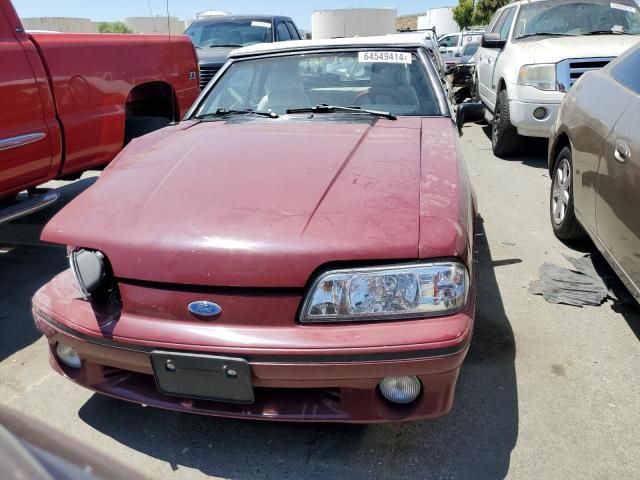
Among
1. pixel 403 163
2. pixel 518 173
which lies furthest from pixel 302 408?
pixel 518 173

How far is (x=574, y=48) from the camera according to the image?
5684mm

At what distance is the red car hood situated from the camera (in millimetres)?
1801

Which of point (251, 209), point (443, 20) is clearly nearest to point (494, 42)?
point (251, 209)

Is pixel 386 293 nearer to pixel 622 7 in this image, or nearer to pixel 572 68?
pixel 572 68

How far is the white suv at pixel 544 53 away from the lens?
5.64 metres

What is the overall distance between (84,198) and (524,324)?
7.72ft

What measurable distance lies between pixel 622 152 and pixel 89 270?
256cm

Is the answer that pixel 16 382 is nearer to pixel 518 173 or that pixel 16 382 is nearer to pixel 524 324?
pixel 524 324

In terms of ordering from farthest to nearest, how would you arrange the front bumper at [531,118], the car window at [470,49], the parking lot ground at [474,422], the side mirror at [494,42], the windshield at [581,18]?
1. the car window at [470,49]
2. the side mirror at [494,42]
3. the windshield at [581,18]
4. the front bumper at [531,118]
5. the parking lot ground at [474,422]

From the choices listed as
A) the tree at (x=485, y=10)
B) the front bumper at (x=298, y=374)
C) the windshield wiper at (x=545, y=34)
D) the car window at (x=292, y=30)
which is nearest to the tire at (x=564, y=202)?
the front bumper at (x=298, y=374)

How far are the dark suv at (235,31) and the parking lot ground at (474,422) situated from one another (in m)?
6.47

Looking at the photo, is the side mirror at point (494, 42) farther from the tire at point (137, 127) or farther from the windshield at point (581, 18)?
the tire at point (137, 127)

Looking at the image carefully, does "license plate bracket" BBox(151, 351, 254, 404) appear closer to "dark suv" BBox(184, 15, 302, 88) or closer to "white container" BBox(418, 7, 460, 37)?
"dark suv" BBox(184, 15, 302, 88)

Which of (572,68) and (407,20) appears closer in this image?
(572,68)
